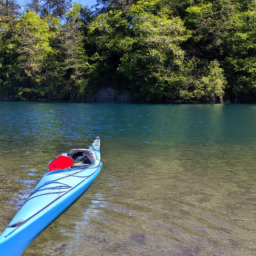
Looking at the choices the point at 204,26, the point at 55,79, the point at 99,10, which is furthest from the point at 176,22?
the point at 55,79

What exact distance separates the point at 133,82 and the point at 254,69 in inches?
565

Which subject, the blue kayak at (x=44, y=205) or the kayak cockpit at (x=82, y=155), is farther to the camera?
the kayak cockpit at (x=82, y=155)

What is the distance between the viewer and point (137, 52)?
3325cm

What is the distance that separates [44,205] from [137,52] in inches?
1249

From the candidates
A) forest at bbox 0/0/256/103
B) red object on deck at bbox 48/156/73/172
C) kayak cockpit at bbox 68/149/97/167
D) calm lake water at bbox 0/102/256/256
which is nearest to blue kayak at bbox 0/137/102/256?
calm lake water at bbox 0/102/256/256

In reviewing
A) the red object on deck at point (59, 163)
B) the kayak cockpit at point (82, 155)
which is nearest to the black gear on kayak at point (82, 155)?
the kayak cockpit at point (82, 155)

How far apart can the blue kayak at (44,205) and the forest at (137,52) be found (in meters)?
28.6

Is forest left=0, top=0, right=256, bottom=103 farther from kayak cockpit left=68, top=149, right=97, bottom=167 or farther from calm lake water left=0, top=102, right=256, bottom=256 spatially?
kayak cockpit left=68, top=149, right=97, bottom=167

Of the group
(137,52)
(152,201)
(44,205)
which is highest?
(137,52)

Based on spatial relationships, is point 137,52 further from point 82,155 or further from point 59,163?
point 59,163

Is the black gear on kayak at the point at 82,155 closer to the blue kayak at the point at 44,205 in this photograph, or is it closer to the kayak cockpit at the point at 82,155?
the kayak cockpit at the point at 82,155

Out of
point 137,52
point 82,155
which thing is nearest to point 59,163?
point 82,155

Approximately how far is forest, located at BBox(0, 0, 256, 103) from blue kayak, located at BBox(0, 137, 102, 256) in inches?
1127

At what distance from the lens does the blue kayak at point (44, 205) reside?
2.54 m
